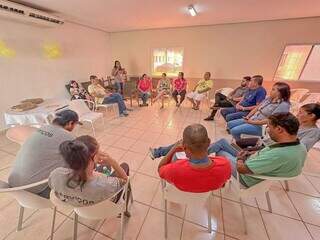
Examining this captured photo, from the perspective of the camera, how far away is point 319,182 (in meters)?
2.08

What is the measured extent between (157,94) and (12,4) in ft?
12.3

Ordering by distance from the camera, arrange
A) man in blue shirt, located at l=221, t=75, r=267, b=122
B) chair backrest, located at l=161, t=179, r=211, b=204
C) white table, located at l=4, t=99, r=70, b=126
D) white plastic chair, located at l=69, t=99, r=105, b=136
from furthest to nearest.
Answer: white plastic chair, located at l=69, t=99, r=105, b=136 < man in blue shirt, located at l=221, t=75, r=267, b=122 < white table, located at l=4, t=99, r=70, b=126 < chair backrest, located at l=161, t=179, r=211, b=204

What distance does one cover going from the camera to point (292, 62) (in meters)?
5.14

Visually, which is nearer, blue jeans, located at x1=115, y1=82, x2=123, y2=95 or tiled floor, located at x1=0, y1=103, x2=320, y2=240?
tiled floor, located at x1=0, y1=103, x2=320, y2=240

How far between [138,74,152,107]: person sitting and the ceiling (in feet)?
5.34

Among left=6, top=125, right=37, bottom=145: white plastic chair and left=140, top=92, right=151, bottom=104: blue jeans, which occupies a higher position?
left=6, top=125, right=37, bottom=145: white plastic chair

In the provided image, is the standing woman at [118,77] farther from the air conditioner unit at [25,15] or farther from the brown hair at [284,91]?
the brown hair at [284,91]

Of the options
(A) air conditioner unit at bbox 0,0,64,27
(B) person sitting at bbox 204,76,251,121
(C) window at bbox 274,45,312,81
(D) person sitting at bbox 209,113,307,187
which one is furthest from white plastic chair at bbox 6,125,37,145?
(C) window at bbox 274,45,312,81

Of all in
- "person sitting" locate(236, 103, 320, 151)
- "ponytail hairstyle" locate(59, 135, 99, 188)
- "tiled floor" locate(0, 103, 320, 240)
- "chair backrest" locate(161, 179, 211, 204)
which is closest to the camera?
"ponytail hairstyle" locate(59, 135, 99, 188)

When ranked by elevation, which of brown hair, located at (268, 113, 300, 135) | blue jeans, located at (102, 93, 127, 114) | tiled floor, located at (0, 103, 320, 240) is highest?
brown hair, located at (268, 113, 300, 135)

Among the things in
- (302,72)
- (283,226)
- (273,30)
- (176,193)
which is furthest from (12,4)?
(302,72)

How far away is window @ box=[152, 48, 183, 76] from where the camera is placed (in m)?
5.99

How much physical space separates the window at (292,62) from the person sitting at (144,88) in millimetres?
3870

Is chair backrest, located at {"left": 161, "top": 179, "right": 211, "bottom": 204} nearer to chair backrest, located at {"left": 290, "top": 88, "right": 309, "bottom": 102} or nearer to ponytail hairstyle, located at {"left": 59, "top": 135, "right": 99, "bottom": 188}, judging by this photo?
ponytail hairstyle, located at {"left": 59, "top": 135, "right": 99, "bottom": 188}
